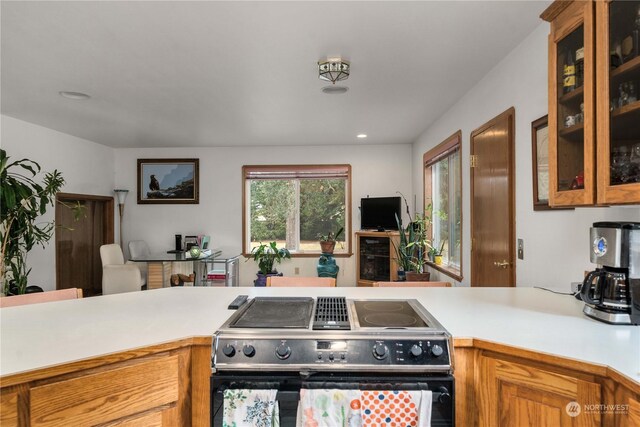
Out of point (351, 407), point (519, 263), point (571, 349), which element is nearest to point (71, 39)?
point (351, 407)

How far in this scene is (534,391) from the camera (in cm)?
112

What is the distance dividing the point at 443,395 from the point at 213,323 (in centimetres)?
88

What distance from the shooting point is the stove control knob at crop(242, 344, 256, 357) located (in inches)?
47.9

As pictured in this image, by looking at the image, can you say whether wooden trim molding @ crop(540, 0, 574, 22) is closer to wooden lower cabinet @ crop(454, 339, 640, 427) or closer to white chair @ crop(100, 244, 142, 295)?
wooden lower cabinet @ crop(454, 339, 640, 427)

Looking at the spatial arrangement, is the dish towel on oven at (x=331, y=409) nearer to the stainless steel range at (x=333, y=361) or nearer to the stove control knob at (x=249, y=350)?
the stainless steel range at (x=333, y=361)

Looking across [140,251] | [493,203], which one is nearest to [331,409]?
[493,203]

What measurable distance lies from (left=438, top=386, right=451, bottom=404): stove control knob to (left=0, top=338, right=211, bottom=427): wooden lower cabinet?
0.81 metres

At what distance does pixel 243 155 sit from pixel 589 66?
5200 mm

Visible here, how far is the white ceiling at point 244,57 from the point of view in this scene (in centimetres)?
195

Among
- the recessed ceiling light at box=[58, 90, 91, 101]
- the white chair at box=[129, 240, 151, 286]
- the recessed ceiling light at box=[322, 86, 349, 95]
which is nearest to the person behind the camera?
the recessed ceiling light at box=[322, 86, 349, 95]

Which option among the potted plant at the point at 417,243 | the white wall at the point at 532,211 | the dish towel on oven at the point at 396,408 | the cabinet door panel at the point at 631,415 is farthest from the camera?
the potted plant at the point at 417,243

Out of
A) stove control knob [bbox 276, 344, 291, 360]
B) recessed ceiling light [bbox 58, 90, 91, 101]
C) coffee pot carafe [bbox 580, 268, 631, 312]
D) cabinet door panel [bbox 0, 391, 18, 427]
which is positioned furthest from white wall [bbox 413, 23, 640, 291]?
recessed ceiling light [bbox 58, 90, 91, 101]

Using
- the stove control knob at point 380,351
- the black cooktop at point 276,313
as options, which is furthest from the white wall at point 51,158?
the stove control knob at point 380,351

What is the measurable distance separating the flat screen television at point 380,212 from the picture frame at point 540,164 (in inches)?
123
